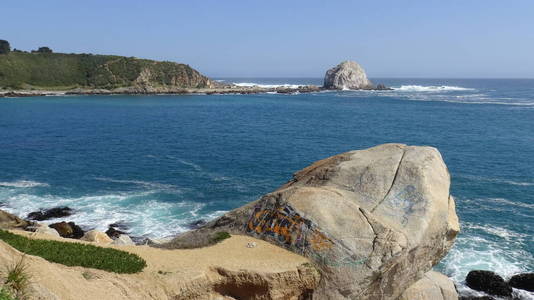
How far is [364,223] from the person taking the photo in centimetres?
1958

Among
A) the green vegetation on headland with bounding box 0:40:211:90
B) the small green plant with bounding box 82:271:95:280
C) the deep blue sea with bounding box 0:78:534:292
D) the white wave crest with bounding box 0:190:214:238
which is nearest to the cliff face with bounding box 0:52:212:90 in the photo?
the green vegetation on headland with bounding box 0:40:211:90

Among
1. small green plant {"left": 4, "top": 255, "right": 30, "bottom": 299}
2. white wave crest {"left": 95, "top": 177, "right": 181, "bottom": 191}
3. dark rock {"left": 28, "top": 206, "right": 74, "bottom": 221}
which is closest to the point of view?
small green plant {"left": 4, "top": 255, "right": 30, "bottom": 299}

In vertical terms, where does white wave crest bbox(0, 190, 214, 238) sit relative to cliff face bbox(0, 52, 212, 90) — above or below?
below

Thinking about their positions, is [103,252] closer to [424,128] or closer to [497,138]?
[497,138]

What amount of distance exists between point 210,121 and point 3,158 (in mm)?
46858

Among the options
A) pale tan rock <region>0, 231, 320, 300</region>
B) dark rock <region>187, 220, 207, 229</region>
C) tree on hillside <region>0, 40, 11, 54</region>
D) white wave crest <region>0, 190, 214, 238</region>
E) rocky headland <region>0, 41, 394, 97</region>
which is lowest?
dark rock <region>187, 220, 207, 229</region>

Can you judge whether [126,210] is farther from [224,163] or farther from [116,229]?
[224,163]

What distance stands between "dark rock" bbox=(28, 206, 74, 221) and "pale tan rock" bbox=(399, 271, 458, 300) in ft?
99.9

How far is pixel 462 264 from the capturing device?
104 feet

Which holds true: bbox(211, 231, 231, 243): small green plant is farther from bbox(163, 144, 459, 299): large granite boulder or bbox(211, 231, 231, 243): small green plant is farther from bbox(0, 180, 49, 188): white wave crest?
bbox(0, 180, 49, 188): white wave crest

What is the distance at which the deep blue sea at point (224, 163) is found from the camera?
37906 millimetres

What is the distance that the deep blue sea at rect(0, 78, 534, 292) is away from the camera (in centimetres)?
3791

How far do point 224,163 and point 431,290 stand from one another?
36972 mm

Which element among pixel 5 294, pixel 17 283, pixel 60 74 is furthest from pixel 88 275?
pixel 60 74
